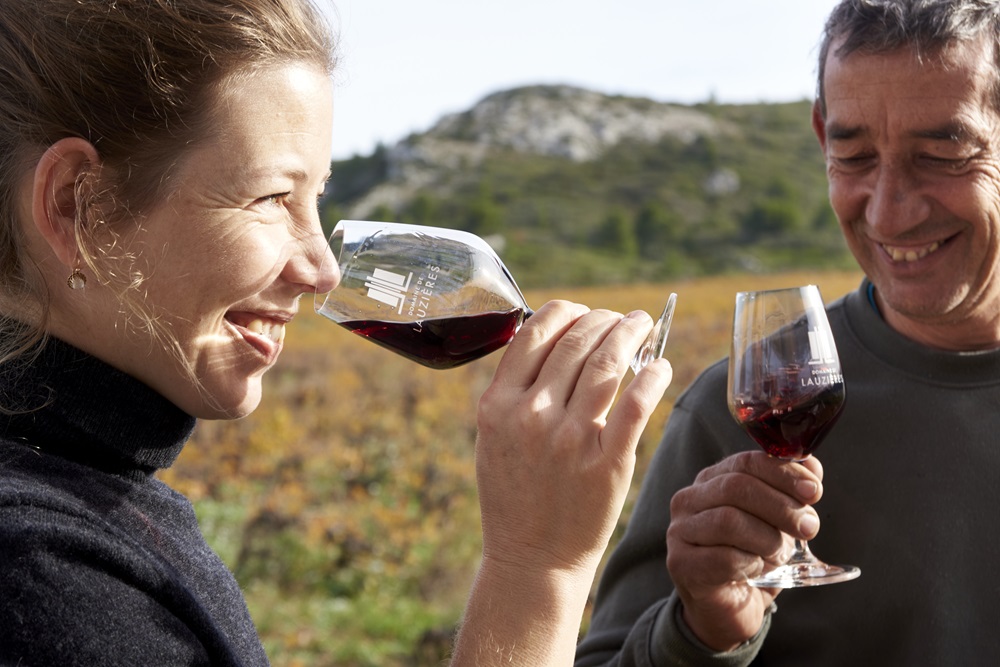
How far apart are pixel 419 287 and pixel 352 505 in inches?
302

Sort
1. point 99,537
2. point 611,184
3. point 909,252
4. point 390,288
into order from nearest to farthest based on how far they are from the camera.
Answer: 1. point 99,537
2. point 390,288
3. point 909,252
4. point 611,184

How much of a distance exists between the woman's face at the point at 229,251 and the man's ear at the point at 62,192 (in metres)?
0.10

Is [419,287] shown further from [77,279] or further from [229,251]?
[77,279]

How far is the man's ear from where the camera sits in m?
1.44

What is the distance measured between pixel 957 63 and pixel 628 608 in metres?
1.59

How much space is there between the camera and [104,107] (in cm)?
148

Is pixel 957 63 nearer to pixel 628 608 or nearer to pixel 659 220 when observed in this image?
pixel 628 608

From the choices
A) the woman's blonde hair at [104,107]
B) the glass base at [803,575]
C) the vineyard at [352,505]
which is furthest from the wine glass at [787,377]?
the vineyard at [352,505]

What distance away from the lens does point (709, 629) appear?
219 cm

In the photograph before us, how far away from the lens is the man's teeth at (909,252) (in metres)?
2.45

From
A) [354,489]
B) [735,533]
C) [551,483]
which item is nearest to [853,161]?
[735,533]

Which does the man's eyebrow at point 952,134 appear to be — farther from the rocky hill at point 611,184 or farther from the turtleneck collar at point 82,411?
the rocky hill at point 611,184

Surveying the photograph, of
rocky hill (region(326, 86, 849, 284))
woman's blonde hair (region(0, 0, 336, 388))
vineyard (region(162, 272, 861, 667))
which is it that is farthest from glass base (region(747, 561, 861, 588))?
rocky hill (region(326, 86, 849, 284))

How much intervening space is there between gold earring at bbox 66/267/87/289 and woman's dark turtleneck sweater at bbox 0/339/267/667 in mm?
98
